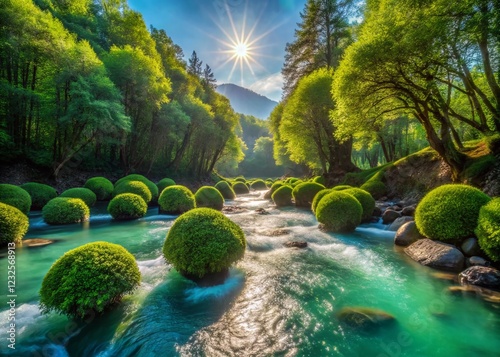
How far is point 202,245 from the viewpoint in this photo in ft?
18.9

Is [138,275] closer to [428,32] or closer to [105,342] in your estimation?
[105,342]

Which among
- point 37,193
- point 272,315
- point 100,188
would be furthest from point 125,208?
point 272,315

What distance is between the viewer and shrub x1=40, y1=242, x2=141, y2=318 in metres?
4.02

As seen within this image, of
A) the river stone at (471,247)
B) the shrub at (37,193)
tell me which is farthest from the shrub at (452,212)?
the shrub at (37,193)

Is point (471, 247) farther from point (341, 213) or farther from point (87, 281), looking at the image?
point (87, 281)

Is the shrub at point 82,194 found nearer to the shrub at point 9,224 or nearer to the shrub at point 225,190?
the shrub at point 9,224

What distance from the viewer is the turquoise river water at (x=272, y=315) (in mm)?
3703

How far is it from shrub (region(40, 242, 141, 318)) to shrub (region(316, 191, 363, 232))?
30.2 ft

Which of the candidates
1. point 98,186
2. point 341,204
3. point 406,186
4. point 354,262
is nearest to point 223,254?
point 354,262

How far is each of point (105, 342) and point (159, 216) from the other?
12214mm

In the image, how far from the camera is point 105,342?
12.4 ft

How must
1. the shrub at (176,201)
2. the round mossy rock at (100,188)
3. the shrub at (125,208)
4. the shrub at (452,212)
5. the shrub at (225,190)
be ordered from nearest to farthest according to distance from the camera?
the shrub at (452,212) < the shrub at (125,208) < the shrub at (176,201) < the round mossy rock at (100,188) < the shrub at (225,190)

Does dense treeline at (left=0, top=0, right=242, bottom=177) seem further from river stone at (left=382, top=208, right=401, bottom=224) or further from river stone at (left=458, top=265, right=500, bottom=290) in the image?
river stone at (left=458, top=265, right=500, bottom=290)

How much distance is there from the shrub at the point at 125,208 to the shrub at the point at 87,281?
10.2 metres
